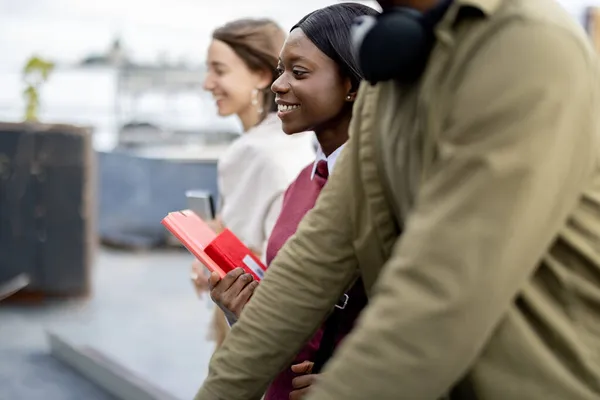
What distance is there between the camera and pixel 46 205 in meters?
4.55

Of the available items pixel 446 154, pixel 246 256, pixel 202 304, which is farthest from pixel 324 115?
pixel 202 304

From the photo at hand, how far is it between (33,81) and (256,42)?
297 centimetres

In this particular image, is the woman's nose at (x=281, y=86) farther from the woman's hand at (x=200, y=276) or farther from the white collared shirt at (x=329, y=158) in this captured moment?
the woman's hand at (x=200, y=276)

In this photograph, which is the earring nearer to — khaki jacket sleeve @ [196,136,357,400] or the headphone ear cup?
khaki jacket sleeve @ [196,136,357,400]

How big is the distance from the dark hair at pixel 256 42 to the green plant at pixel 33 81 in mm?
2847

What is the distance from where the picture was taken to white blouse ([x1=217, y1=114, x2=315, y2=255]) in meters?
1.92

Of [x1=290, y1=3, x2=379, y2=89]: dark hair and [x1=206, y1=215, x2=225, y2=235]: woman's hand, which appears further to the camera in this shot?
[x1=206, y1=215, x2=225, y2=235]: woman's hand

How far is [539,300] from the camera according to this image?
2.06 feet

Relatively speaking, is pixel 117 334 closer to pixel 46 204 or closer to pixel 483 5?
pixel 46 204

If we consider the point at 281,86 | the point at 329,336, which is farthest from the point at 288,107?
the point at 329,336

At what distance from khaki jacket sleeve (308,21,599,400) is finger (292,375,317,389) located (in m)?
0.47

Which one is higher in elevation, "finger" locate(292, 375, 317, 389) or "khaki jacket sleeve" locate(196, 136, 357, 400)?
"khaki jacket sleeve" locate(196, 136, 357, 400)

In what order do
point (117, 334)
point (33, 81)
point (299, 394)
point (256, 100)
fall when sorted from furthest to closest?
point (33, 81) < point (117, 334) < point (256, 100) < point (299, 394)

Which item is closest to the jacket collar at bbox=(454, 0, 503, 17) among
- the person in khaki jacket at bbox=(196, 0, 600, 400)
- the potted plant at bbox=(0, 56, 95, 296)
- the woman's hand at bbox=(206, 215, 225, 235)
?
the person in khaki jacket at bbox=(196, 0, 600, 400)
